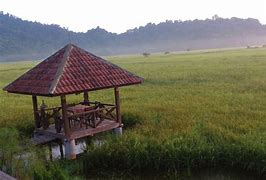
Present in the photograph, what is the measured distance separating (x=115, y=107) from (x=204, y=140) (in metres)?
3.24

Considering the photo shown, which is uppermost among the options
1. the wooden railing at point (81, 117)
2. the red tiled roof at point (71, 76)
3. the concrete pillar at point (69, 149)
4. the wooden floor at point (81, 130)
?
the red tiled roof at point (71, 76)

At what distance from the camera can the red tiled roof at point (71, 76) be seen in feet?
36.7

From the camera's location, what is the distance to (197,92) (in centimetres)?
2023

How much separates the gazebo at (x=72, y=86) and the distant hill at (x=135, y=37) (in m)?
112

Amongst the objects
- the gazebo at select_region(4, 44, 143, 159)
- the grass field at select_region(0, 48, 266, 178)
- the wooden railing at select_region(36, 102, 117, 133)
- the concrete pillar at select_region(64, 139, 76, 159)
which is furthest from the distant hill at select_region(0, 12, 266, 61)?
the concrete pillar at select_region(64, 139, 76, 159)

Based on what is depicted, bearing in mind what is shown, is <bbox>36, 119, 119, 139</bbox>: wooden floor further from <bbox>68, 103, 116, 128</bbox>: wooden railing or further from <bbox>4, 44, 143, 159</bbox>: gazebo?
<bbox>68, 103, 116, 128</bbox>: wooden railing

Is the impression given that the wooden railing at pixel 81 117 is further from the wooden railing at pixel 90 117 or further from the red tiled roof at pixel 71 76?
the red tiled roof at pixel 71 76

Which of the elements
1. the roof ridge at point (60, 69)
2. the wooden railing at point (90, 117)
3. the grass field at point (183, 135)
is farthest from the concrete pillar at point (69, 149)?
Answer: the roof ridge at point (60, 69)

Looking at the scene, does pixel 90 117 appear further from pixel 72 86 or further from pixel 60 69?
pixel 60 69

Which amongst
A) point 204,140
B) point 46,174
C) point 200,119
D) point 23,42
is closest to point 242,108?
point 200,119

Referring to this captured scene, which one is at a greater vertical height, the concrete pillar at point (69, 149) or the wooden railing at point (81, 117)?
the wooden railing at point (81, 117)

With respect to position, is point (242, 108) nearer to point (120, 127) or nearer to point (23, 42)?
point (120, 127)

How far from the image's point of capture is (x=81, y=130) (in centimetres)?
1203

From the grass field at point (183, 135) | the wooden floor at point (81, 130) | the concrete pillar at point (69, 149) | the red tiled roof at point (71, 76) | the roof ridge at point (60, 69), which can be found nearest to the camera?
the grass field at point (183, 135)
